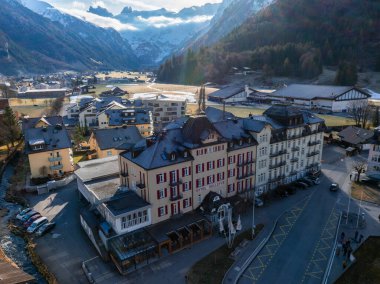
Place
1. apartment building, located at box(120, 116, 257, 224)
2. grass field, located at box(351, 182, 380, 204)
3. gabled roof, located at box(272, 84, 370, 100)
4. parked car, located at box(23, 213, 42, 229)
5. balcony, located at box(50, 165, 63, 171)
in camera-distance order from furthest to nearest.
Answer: gabled roof, located at box(272, 84, 370, 100) → balcony, located at box(50, 165, 63, 171) → grass field, located at box(351, 182, 380, 204) → parked car, located at box(23, 213, 42, 229) → apartment building, located at box(120, 116, 257, 224)

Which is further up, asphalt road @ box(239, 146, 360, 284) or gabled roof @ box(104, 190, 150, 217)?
gabled roof @ box(104, 190, 150, 217)

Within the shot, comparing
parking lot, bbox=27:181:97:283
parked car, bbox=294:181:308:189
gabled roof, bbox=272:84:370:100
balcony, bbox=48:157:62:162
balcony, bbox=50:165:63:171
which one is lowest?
parking lot, bbox=27:181:97:283

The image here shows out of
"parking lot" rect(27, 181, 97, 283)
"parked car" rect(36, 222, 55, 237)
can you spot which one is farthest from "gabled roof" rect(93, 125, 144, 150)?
"parked car" rect(36, 222, 55, 237)

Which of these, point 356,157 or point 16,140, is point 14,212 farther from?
point 356,157

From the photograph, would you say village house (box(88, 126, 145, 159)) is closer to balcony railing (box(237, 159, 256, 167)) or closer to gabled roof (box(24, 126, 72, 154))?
gabled roof (box(24, 126, 72, 154))

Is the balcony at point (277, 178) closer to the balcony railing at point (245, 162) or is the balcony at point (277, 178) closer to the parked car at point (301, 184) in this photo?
the parked car at point (301, 184)

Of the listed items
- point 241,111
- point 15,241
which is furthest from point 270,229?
point 241,111

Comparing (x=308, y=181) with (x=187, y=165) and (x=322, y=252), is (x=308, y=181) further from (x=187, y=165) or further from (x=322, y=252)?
(x=187, y=165)
